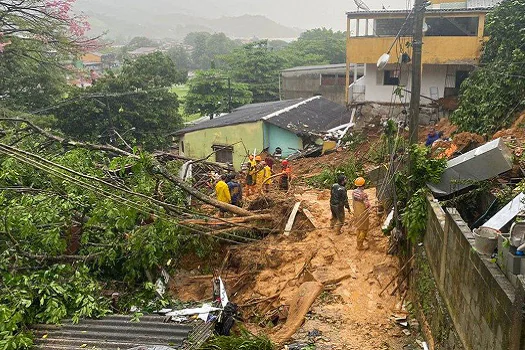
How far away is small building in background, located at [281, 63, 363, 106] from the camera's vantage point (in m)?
35.6

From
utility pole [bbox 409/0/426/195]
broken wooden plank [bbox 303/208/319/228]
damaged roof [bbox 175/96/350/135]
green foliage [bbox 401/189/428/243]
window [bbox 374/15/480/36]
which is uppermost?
window [bbox 374/15/480/36]

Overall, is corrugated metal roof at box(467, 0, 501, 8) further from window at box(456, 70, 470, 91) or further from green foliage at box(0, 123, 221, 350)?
green foliage at box(0, 123, 221, 350)

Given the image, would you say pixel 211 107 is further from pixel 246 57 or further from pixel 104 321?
pixel 104 321

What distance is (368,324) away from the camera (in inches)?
269

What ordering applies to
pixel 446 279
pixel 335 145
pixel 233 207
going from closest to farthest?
Result: 1. pixel 446 279
2. pixel 233 207
3. pixel 335 145

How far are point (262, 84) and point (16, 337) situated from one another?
35.6 meters

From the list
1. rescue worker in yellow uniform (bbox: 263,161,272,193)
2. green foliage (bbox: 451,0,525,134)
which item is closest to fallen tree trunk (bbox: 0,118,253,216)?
rescue worker in yellow uniform (bbox: 263,161,272,193)

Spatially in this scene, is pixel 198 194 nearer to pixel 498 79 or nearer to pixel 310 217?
pixel 310 217

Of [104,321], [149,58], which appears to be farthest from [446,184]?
[149,58]

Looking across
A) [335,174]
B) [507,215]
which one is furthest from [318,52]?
[507,215]

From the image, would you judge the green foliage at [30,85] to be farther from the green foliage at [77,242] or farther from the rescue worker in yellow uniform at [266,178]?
the green foliage at [77,242]

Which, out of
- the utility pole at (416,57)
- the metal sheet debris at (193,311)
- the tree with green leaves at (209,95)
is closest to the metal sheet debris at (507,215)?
the utility pole at (416,57)

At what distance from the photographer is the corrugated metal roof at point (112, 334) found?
590 cm

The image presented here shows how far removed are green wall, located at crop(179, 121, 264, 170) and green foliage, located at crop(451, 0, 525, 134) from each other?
26.1 ft
